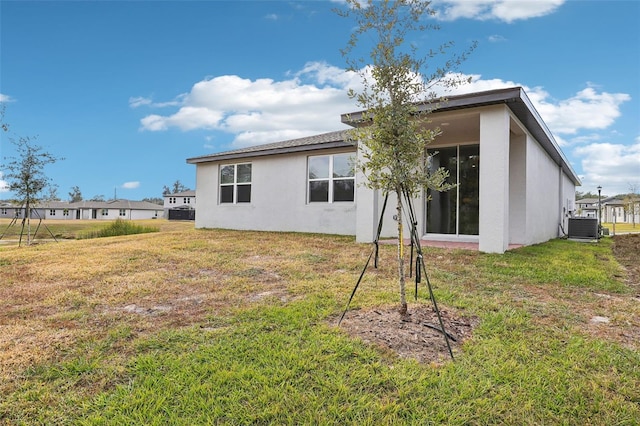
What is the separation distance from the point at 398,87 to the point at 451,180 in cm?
757

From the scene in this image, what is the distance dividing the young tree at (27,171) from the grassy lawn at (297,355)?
837 centimetres

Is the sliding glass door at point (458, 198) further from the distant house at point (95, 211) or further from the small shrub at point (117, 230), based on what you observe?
the distant house at point (95, 211)

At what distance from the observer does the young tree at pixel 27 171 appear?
1155 centimetres

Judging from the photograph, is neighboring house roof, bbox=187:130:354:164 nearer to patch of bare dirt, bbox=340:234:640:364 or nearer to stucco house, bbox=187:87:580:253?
stucco house, bbox=187:87:580:253

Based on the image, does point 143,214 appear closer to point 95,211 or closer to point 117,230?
point 95,211

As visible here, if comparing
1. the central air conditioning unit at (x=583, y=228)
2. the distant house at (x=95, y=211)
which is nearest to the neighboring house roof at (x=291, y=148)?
the central air conditioning unit at (x=583, y=228)

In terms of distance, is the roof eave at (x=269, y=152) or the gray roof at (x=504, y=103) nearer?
the gray roof at (x=504, y=103)

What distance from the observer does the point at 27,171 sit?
11695 millimetres

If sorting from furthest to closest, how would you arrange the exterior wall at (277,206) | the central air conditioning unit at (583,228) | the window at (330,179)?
the central air conditioning unit at (583,228) → the exterior wall at (277,206) → the window at (330,179)

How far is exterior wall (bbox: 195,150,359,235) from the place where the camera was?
12.1m

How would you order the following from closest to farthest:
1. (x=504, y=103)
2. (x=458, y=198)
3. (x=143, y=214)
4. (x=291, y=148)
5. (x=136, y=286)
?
(x=136, y=286)
(x=504, y=103)
(x=458, y=198)
(x=291, y=148)
(x=143, y=214)

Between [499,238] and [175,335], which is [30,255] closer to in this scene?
[175,335]

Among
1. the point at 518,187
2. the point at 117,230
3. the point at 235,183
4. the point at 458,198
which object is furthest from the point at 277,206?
the point at 518,187

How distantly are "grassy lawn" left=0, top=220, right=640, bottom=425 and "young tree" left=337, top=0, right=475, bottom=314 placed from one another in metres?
1.05
